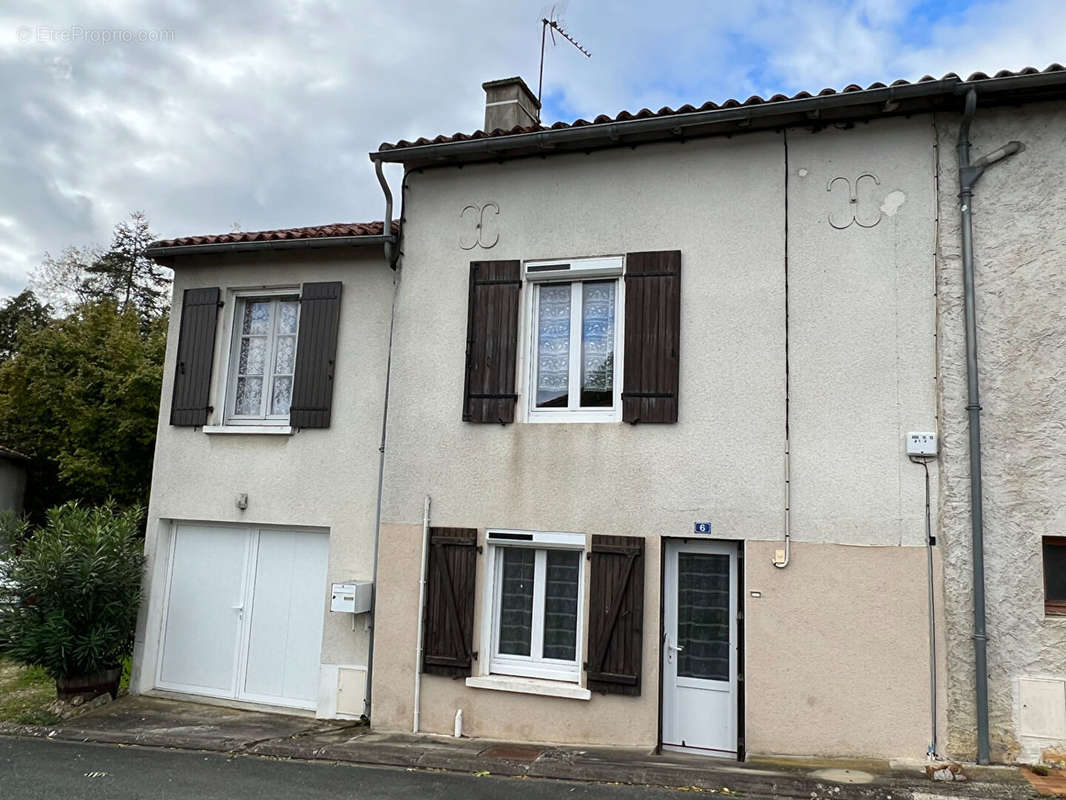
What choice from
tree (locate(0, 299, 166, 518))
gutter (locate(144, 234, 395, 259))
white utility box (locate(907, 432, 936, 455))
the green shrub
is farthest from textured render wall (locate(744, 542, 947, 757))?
tree (locate(0, 299, 166, 518))

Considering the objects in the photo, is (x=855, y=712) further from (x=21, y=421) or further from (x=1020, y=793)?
(x=21, y=421)

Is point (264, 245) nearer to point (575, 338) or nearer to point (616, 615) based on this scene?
point (575, 338)

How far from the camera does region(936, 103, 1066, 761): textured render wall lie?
6.40 m

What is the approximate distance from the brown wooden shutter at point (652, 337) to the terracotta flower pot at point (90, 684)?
6.65m

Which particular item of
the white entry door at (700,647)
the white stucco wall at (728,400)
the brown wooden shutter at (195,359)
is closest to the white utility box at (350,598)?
the white stucco wall at (728,400)

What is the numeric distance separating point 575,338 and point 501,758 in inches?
154

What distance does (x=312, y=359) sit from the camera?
9.19m

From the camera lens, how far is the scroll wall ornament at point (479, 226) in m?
8.30

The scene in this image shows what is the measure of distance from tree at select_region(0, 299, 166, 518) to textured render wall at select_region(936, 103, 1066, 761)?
1903cm

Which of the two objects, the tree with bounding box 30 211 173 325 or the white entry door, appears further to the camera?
the tree with bounding box 30 211 173 325

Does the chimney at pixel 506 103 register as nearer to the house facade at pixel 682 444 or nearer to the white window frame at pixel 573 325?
the house facade at pixel 682 444

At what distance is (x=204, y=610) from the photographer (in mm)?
9438

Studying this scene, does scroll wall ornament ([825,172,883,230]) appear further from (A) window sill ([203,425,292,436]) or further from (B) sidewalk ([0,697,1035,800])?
(A) window sill ([203,425,292,436])

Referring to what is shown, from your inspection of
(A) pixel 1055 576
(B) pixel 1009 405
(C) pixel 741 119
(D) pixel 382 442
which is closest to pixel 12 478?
(D) pixel 382 442
